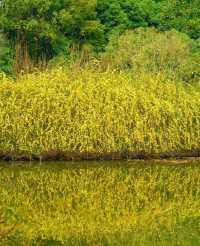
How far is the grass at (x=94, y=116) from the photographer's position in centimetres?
1423

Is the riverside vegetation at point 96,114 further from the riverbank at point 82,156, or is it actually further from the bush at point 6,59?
the bush at point 6,59

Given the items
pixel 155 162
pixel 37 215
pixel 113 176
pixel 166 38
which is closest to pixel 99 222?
pixel 37 215

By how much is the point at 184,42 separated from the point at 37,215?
15379mm

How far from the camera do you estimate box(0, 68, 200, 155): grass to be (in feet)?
46.7

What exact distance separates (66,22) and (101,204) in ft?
75.1

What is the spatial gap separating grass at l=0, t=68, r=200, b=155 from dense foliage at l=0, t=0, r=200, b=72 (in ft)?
50.7

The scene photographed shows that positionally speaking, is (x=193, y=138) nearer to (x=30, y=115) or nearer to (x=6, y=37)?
(x=30, y=115)

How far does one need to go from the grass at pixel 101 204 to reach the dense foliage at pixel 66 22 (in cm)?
1812

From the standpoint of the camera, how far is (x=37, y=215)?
9.07 metres

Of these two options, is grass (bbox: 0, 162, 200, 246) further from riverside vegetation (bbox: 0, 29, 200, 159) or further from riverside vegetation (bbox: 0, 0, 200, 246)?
riverside vegetation (bbox: 0, 29, 200, 159)

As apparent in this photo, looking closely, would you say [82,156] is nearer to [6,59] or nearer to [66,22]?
[6,59]

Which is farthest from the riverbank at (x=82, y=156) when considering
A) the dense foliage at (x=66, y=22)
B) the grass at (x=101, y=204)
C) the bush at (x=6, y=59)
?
the dense foliage at (x=66, y=22)

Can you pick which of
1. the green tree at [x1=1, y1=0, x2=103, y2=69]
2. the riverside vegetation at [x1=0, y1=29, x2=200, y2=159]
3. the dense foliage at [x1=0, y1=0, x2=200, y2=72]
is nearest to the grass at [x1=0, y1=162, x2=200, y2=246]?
the riverside vegetation at [x1=0, y1=29, x2=200, y2=159]

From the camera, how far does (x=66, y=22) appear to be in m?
31.7
